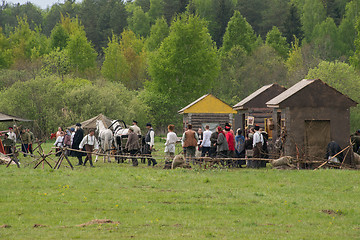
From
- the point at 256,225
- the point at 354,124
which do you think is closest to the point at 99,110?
the point at 354,124

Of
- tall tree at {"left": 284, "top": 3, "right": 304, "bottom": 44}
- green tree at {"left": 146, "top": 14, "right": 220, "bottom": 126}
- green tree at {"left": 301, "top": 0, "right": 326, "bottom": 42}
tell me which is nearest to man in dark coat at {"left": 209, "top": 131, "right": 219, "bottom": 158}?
green tree at {"left": 146, "top": 14, "right": 220, "bottom": 126}

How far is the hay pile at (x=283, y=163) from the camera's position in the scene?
23.9 meters

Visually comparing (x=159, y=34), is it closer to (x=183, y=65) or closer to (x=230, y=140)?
(x=183, y=65)

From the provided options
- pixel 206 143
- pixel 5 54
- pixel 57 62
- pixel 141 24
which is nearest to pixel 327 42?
pixel 57 62

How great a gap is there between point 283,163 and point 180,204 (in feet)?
32.8

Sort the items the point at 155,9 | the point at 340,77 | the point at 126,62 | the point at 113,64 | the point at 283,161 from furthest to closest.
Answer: the point at 155,9 → the point at 126,62 → the point at 113,64 → the point at 340,77 → the point at 283,161

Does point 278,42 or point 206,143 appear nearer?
point 206,143

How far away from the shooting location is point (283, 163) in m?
24.0

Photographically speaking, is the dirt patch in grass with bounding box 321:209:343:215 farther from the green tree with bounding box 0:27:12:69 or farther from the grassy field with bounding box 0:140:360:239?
the green tree with bounding box 0:27:12:69

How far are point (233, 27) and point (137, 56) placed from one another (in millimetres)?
13600

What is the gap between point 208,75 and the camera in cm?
6253

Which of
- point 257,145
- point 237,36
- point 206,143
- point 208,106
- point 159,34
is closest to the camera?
point 257,145

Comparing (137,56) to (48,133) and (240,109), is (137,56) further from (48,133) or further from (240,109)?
(240,109)

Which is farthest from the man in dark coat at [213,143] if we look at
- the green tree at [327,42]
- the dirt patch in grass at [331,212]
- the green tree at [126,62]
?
the green tree at [126,62]
